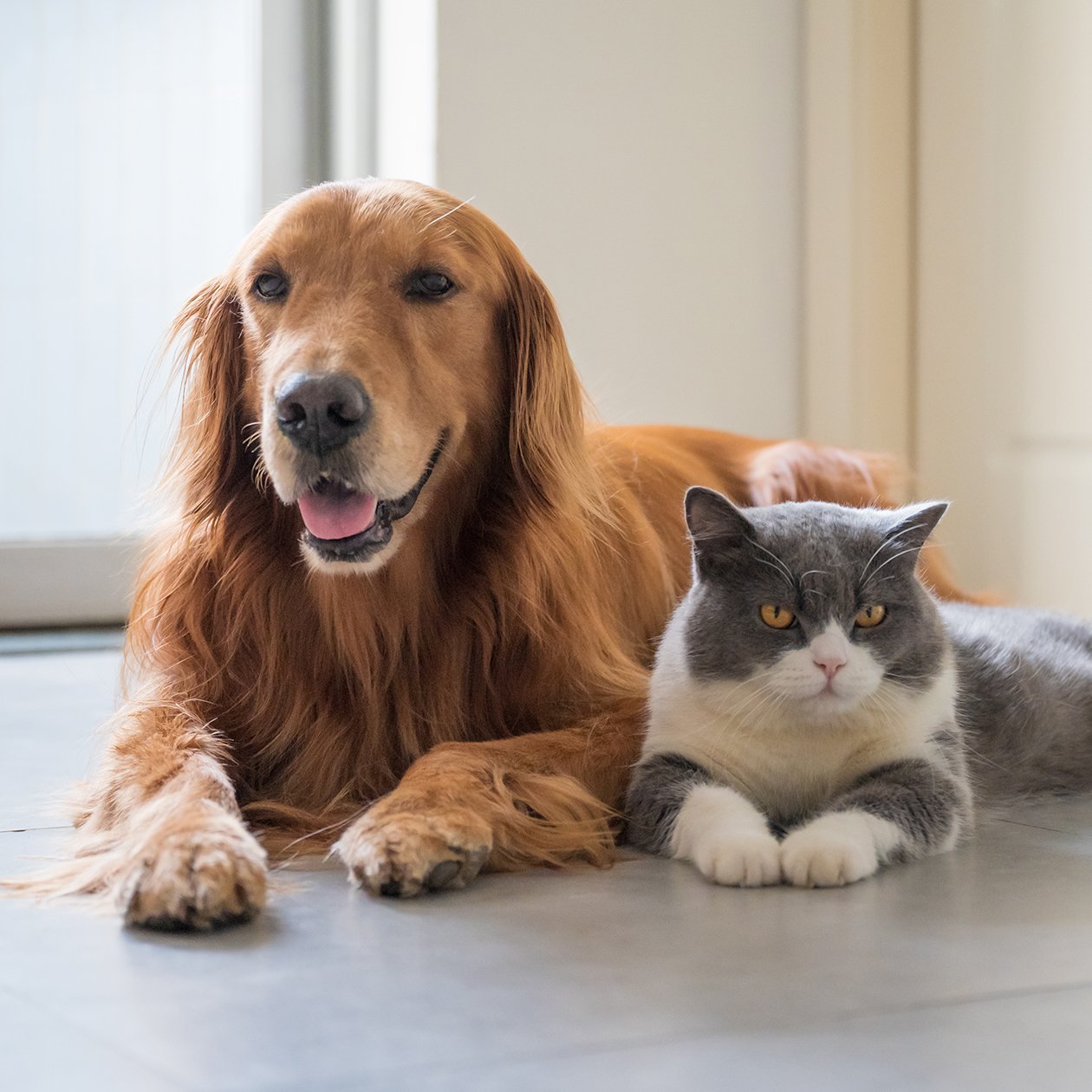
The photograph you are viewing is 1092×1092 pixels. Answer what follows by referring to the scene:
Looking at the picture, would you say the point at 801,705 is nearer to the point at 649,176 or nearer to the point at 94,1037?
the point at 94,1037

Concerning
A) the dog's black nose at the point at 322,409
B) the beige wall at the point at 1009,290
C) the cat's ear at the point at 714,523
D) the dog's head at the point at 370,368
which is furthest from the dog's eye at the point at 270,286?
the beige wall at the point at 1009,290

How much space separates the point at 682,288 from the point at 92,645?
68.4 inches

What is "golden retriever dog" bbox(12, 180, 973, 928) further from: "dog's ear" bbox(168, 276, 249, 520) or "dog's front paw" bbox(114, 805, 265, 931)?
"dog's front paw" bbox(114, 805, 265, 931)

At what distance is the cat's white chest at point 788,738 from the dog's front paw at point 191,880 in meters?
0.54

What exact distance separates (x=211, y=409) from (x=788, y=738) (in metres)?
0.86

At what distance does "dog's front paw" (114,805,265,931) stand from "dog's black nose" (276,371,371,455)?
1.47 ft

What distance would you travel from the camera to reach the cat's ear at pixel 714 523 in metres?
1.70

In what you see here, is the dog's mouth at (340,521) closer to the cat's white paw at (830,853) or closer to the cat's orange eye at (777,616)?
the cat's orange eye at (777,616)

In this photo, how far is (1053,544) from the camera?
326 cm

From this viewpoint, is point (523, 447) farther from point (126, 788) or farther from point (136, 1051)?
point (136, 1051)

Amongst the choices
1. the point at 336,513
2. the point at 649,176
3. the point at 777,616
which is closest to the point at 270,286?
the point at 336,513

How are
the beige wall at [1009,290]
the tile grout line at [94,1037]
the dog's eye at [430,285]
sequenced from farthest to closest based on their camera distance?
the beige wall at [1009,290] < the dog's eye at [430,285] < the tile grout line at [94,1037]

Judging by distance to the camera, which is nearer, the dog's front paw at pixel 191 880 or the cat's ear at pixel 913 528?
the dog's front paw at pixel 191 880

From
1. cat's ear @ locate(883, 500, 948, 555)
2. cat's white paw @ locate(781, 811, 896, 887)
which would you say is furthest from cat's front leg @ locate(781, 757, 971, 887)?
cat's ear @ locate(883, 500, 948, 555)
